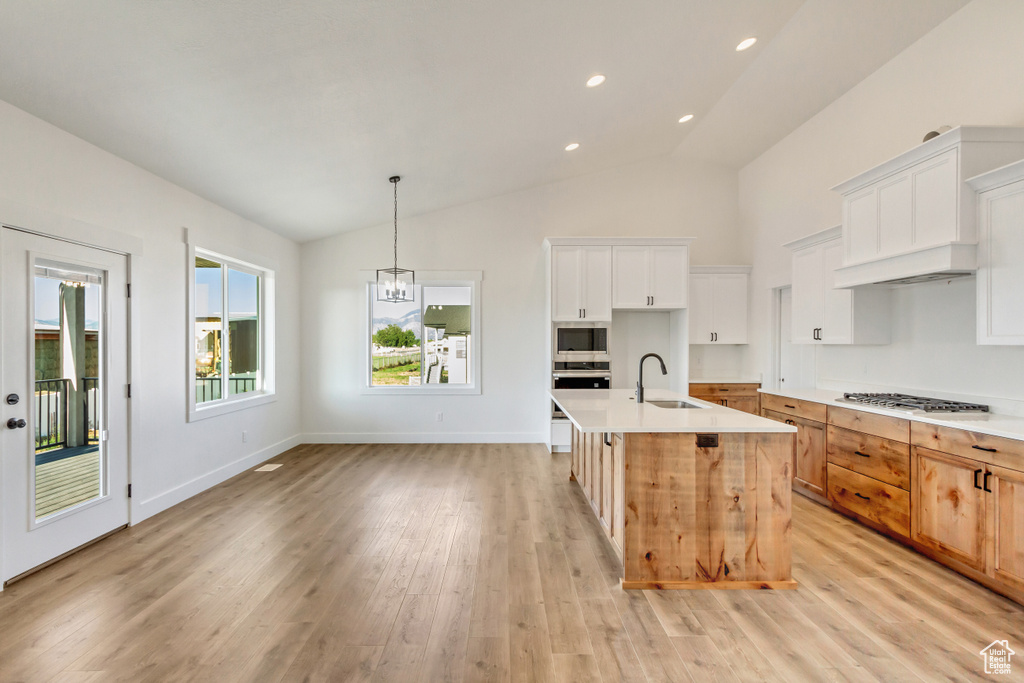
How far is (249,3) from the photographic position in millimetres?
2066

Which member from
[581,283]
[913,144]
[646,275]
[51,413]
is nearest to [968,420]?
[913,144]

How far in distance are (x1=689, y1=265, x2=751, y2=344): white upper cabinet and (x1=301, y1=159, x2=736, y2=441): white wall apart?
34cm

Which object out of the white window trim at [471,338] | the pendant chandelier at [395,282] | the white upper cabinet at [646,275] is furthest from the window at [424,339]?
the white upper cabinet at [646,275]

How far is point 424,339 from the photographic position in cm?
615

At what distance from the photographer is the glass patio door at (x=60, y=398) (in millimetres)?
2547

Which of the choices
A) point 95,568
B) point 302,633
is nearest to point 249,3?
point 302,633

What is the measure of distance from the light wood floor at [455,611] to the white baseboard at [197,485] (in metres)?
0.13

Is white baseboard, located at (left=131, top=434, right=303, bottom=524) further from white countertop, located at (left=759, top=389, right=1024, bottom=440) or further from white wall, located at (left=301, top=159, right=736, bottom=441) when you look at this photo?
white countertop, located at (left=759, top=389, right=1024, bottom=440)

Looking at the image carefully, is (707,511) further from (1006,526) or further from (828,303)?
(828,303)

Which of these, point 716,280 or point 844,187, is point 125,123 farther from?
point 716,280

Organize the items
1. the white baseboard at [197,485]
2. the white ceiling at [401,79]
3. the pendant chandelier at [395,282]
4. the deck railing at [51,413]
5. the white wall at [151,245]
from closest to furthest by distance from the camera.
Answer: the white ceiling at [401,79], the white wall at [151,245], the deck railing at [51,413], the white baseboard at [197,485], the pendant chandelier at [395,282]

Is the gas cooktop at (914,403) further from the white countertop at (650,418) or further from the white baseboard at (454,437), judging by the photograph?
the white baseboard at (454,437)

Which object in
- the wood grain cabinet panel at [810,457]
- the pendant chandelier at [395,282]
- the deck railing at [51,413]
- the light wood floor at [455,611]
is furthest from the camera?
the pendant chandelier at [395,282]

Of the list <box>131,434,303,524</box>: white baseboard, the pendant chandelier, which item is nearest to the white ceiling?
the pendant chandelier
